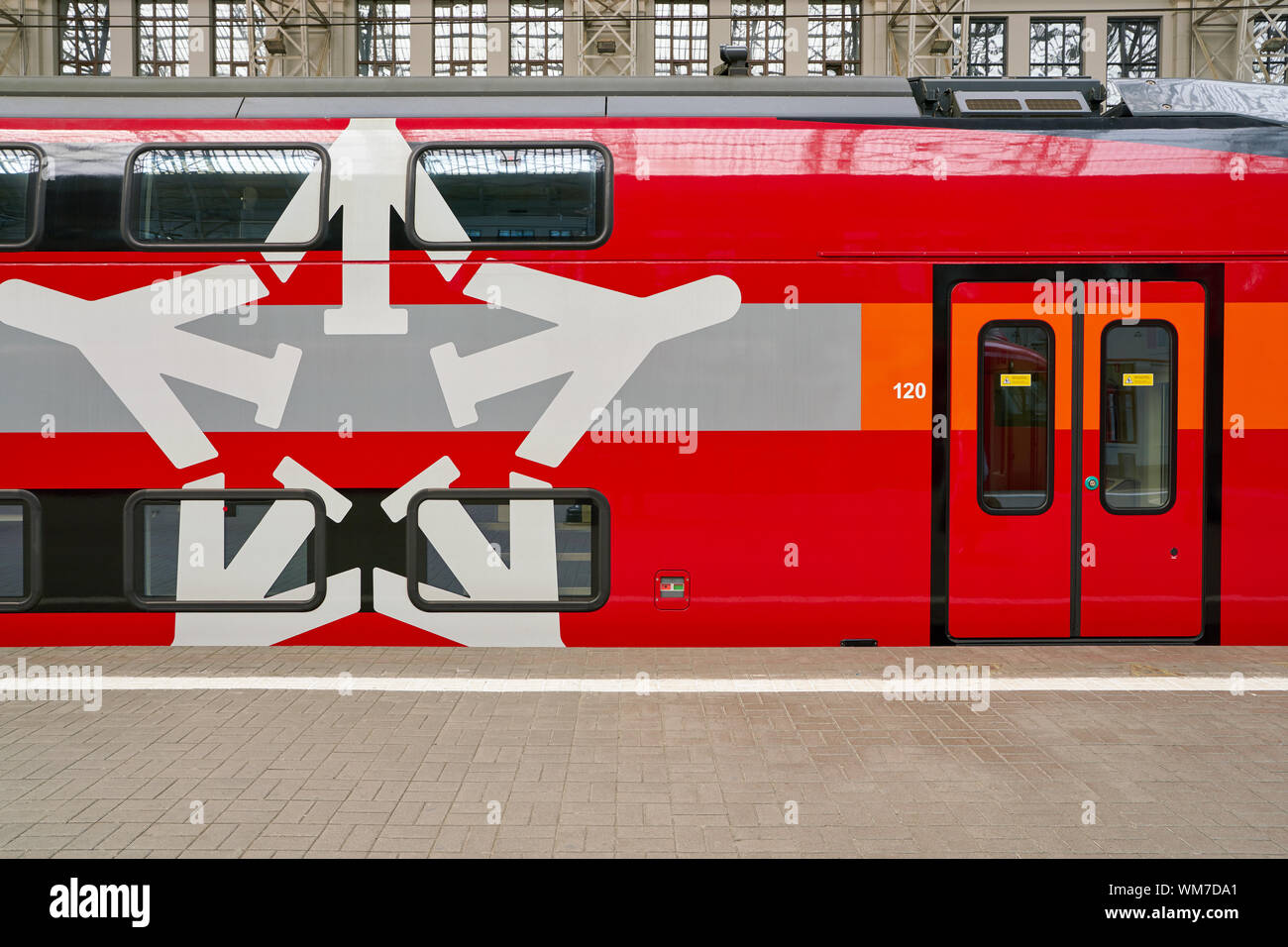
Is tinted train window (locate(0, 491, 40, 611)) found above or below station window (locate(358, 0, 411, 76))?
below

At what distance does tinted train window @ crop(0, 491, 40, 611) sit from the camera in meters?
6.14

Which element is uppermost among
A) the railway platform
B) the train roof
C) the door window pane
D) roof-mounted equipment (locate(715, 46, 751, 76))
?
roof-mounted equipment (locate(715, 46, 751, 76))

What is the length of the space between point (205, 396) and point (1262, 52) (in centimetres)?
2453

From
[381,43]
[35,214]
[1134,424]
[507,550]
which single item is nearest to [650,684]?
[507,550]

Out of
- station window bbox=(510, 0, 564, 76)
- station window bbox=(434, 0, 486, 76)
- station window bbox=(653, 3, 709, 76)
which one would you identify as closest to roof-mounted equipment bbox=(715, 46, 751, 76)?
station window bbox=(510, 0, 564, 76)

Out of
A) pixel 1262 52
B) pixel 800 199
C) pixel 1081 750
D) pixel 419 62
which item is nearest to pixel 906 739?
pixel 1081 750

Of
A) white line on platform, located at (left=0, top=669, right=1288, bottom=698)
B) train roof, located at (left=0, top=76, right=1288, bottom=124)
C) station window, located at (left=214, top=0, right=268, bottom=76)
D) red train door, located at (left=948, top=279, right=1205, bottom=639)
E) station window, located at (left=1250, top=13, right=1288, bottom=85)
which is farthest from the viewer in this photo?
station window, located at (left=214, top=0, right=268, bottom=76)

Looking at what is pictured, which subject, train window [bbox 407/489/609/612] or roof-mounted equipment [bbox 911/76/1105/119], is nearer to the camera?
train window [bbox 407/489/609/612]

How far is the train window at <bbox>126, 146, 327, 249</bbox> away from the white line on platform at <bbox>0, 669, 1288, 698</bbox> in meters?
2.65

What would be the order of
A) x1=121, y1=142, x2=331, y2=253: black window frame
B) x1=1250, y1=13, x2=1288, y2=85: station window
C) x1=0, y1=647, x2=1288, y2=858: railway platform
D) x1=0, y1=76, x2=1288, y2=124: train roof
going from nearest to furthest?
x1=0, y1=647, x2=1288, y2=858: railway platform < x1=121, y1=142, x2=331, y2=253: black window frame < x1=0, y1=76, x2=1288, y2=124: train roof < x1=1250, y1=13, x2=1288, y2=85: station window

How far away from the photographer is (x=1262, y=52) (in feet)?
72.8

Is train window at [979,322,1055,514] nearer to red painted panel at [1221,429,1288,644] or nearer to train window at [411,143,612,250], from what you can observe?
red painted panel at [1221,429,1288,644]

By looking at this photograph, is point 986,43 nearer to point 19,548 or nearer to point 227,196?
point 227,196

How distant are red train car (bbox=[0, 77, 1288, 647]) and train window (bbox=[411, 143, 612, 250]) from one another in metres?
0.02
